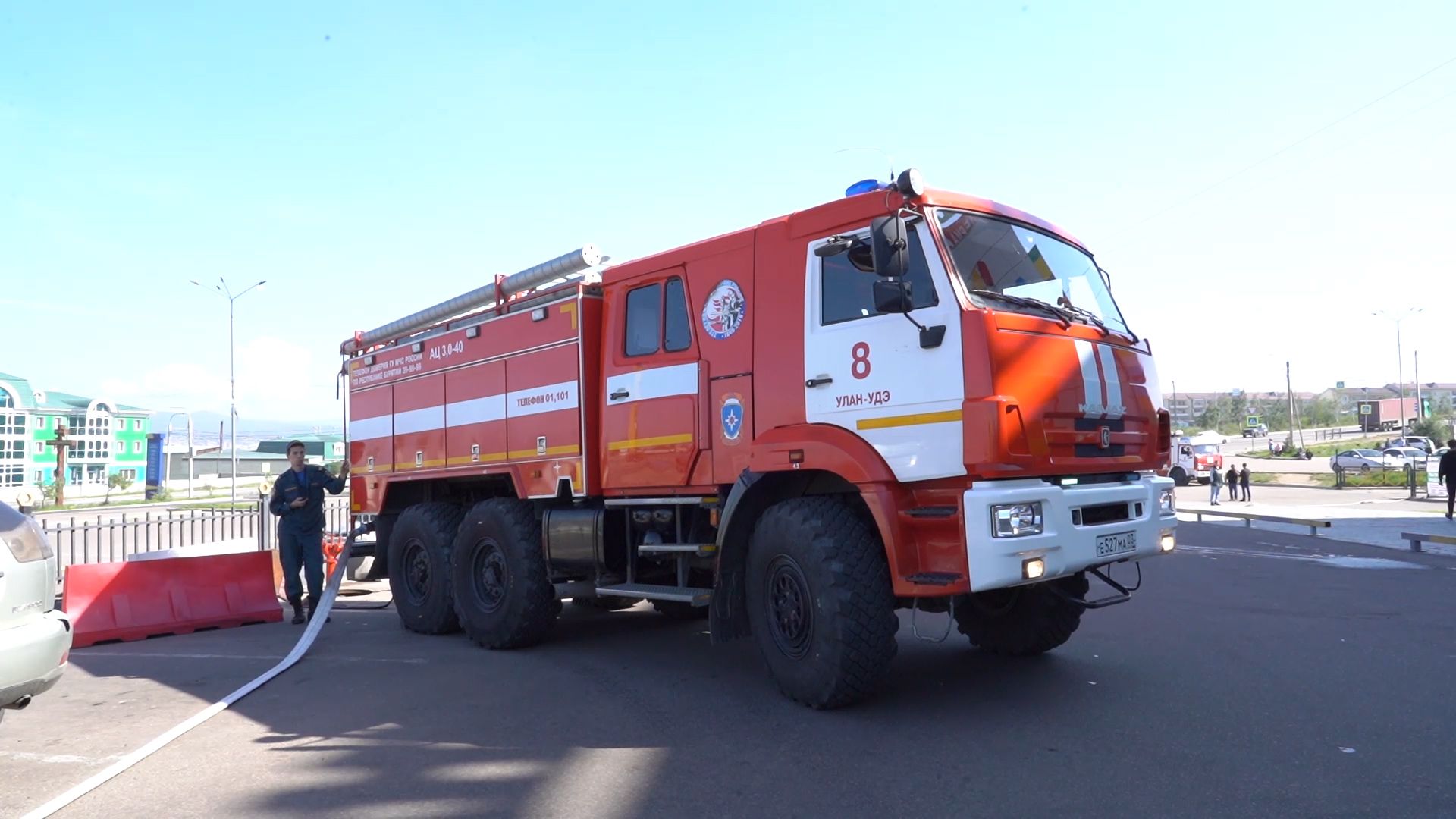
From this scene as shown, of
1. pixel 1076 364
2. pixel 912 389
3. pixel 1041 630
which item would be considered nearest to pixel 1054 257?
pixel 1076 364

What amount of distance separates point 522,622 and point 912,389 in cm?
409

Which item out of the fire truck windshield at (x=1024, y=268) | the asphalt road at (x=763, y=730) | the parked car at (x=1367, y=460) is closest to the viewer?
the asphalt road at (x=763, y=730)

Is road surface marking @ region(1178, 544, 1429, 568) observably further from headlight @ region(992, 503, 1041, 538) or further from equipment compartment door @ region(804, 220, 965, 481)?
equipment compartment door @ region(804, 220, 965, 481)

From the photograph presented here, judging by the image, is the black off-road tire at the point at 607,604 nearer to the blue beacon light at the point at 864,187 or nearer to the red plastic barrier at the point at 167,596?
the red plastic barrier at the point at 167,596

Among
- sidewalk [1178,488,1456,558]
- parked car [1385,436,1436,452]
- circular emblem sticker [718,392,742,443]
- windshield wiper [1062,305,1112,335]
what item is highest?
windshield wiper [1062,305,1112,335]

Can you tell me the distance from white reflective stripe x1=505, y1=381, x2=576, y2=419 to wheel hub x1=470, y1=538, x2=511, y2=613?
45.1 inches

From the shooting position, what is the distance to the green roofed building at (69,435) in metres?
67.0

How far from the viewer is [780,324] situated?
6023mm

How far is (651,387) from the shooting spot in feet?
22.7

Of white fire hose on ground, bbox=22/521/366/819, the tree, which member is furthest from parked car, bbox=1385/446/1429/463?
the tree

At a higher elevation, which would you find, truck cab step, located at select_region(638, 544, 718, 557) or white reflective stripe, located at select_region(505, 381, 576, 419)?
white reflective stripe, located at select_region(505, 381, 576, 419)

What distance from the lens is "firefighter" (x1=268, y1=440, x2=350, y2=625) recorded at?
10.0 m

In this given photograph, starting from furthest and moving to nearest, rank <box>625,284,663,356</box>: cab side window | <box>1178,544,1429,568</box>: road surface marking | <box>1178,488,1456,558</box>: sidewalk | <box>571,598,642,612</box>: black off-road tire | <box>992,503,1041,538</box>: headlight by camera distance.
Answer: <box>1178,488,1456,558</box>: sidewalk < <box>1178,544,1429,568</box>: road surface marking < <box>571,598,642,612</box>: black off-road tire < <box>625,284,663,356</box>: cab side window < <box>992,503,1041,538</box>: headlight

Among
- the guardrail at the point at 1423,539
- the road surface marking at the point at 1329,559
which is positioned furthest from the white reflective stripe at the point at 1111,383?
the guardrail at the point at 1423,539
